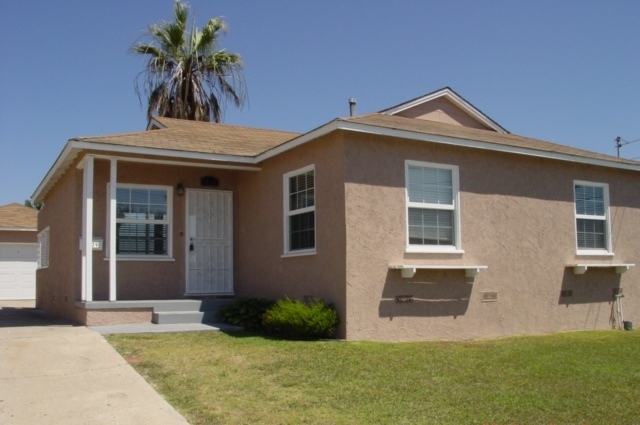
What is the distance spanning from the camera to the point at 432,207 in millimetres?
11102

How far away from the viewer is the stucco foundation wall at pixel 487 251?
10367 millimetres

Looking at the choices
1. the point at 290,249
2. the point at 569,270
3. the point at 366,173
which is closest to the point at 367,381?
the point at 366,173

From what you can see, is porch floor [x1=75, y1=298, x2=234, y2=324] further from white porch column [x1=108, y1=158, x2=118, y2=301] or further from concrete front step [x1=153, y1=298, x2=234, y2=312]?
white porch column [x1=108, y1=158, x2=118, y2=301]

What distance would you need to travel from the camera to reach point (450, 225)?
11336 millimetres

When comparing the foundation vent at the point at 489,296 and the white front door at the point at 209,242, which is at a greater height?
the white front door at the point at 209,242

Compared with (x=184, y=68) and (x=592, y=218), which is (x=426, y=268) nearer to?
(x=592, y=218)

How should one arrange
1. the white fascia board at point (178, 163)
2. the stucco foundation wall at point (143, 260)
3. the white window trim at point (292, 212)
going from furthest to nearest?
the stucco foundation wall at point (143, 260), the white fascia board at point (178, 163), the white window trim at point (292, 212)

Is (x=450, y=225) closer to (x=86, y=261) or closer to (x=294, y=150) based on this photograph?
(x=294, y=150)

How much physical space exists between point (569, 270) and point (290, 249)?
5.34m

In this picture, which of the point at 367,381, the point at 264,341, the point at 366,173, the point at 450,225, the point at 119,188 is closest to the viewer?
the point at 367,381

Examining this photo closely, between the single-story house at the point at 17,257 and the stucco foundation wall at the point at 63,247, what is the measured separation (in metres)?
8.46

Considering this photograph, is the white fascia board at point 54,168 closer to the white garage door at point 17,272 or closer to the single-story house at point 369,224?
the single-story house at point 369,224

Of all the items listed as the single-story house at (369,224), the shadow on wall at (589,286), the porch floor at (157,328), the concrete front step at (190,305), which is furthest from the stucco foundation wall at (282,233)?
the shadow on wall at (589,286)

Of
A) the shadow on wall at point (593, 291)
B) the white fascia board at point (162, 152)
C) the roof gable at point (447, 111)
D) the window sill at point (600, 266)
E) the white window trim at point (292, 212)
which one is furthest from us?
the roof gable at point (447, 111)
